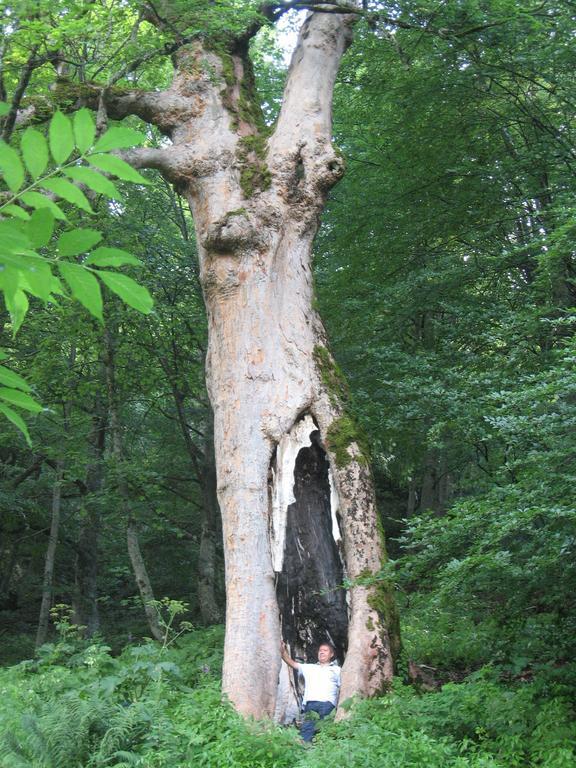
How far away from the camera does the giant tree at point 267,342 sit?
711 centimetres

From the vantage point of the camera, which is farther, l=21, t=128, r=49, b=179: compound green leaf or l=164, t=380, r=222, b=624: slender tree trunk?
l=164, t=380, r=222, b=624: slender tree trunk

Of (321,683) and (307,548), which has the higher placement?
(307,548)

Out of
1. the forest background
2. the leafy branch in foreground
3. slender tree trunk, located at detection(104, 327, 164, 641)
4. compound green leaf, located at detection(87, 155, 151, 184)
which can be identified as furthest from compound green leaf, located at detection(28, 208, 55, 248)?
slender tree trunk, located at detection(104, 327, 164, 641)

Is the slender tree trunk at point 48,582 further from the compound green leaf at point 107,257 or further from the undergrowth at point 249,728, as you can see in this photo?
the compound green leaf at point 107,257

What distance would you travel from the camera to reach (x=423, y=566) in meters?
6.12

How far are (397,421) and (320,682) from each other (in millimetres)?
4109

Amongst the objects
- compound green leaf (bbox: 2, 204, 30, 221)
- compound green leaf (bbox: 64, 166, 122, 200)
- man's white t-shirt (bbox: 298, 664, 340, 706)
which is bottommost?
man's white t-shirt (bbox: 298, 664, 340, 706)

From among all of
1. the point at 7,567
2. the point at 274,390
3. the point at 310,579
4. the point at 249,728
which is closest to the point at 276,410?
the point at 274,390

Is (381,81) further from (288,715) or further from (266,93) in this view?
(288,715)

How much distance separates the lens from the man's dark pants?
6.43 meters

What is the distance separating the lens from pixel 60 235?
132 centimetres

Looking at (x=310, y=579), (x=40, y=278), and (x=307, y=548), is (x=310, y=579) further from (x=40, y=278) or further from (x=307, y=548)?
(x=40, y=278)

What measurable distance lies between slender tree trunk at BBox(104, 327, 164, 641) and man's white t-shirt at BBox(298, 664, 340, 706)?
518cm

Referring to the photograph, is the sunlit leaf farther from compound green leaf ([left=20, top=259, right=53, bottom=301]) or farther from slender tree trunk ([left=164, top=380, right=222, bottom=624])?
slender tree trunk ([left=164, top=380, right=222, bottom=624])
